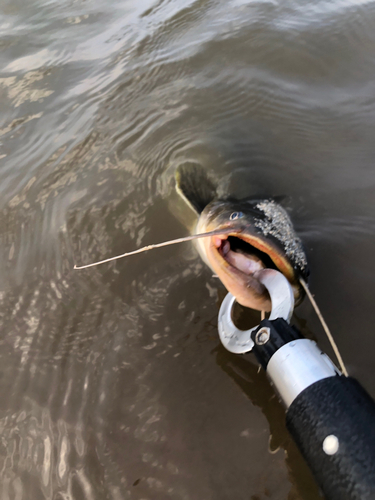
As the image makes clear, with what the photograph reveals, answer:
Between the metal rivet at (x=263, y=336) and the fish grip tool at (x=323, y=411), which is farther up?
the metal rivet at (x=263, y=336)

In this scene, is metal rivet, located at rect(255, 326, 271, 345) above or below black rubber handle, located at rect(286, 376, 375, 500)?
above

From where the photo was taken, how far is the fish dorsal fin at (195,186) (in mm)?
2551

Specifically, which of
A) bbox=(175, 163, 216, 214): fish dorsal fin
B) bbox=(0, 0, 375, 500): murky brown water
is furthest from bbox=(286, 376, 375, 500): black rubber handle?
bbox=(175, 163, 216, 214): fish dorsal fin

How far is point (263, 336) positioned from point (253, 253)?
0.80 metres

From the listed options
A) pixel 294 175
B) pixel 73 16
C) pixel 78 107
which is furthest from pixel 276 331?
pixel 73 16

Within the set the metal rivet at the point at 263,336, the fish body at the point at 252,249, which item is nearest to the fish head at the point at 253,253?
the fish body at the point at 252,249

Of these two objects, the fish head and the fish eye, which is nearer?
the fish head

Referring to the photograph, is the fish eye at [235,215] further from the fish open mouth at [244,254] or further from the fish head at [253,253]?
the fish open mouth at [244,254]

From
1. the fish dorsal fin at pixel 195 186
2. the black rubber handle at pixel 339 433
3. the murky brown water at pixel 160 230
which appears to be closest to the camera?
the black rubber handle at pixel 339 433

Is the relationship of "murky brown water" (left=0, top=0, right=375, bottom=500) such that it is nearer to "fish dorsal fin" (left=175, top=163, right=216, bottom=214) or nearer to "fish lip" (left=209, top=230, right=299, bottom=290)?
"fish dorsal fin" (left=175, top=163, right=216, bottom=214)

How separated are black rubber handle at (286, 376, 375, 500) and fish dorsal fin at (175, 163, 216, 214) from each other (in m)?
1.67

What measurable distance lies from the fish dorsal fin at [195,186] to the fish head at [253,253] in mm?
496

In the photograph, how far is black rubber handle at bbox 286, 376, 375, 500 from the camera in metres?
0.87

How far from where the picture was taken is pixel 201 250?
2152mm
